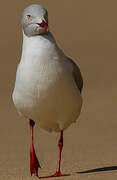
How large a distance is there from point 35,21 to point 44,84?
895mm

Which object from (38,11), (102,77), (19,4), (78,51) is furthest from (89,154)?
(19,4)

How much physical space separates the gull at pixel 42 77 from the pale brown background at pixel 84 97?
106cm

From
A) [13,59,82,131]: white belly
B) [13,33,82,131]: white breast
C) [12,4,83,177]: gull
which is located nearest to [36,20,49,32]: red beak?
[12,4,83,177]: gull

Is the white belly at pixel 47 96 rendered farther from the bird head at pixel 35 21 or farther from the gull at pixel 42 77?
the bird head at pixel 35 21

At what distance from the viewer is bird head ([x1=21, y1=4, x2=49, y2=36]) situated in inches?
340

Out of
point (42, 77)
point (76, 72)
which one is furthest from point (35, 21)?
point (76, 72)

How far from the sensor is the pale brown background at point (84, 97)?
11086 millimetres

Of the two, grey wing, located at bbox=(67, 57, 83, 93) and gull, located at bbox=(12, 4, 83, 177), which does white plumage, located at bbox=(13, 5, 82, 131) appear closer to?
gull, located at bbox=(12, 4, 83, 177)

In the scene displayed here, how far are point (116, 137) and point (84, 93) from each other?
6.79m

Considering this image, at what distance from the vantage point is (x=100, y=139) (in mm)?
13367

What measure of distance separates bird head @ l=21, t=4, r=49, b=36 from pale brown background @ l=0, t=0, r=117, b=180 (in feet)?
7.07

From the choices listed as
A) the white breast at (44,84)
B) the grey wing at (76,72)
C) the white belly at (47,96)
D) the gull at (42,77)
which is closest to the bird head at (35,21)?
the gull at (42,77)

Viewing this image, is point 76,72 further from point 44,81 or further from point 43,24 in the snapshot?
point 43,24

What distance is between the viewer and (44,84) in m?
8.59
